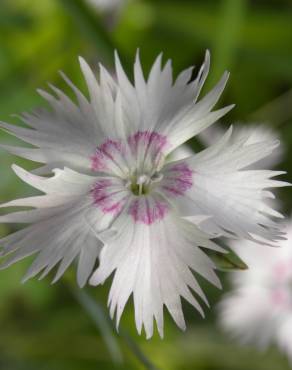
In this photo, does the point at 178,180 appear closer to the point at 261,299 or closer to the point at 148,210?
the point at 148,210

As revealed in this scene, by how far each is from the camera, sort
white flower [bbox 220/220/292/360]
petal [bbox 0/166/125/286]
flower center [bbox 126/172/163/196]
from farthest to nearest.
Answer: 1. white flower [bbox 220/220/292/360]
2. flower center [bbox 126/172/163/196]
3. petal [bbox 0/166/125/286]

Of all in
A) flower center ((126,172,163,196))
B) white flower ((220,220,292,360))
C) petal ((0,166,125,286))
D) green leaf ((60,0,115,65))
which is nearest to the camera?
petal ((0,166,125,286))

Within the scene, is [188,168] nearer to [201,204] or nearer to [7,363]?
[201,204]

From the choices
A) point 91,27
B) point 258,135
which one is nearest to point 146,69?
point 258,135

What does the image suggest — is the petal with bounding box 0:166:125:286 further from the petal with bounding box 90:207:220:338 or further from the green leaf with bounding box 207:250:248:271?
the green leaf with bounding box 207:250:248:271

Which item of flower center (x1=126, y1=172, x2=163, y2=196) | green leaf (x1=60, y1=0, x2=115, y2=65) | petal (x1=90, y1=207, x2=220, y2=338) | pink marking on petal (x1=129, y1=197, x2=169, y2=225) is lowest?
petal (x1=90, y1=207, x2=220, y2=338)

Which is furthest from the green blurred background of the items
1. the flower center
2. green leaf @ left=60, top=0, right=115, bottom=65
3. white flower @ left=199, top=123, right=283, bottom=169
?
the flower center
